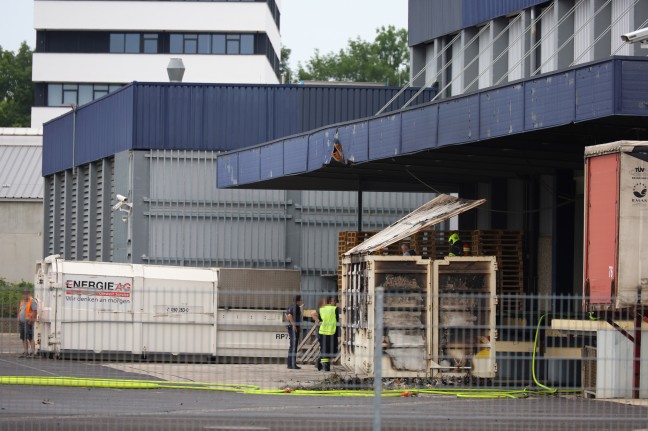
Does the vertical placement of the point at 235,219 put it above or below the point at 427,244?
above

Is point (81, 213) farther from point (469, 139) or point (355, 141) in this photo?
point (469, 139)

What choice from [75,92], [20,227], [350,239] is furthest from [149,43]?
[350,239]

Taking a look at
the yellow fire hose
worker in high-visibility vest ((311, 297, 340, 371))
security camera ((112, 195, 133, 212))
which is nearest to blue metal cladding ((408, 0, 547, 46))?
worker in high-visibility vest ((311, 297, 340, 371))

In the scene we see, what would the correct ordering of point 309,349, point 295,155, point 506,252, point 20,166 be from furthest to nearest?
point 20,166 → point 309,349 → point 295,155 → point 506,252

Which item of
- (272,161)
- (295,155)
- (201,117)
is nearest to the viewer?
(295,155)

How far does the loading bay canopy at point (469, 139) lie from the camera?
64.5ft

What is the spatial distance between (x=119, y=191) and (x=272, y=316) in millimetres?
8293

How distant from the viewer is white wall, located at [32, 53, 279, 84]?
8338 centimetres

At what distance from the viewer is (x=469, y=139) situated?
22.9 meters

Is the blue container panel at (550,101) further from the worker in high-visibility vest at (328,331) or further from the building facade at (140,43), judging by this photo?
the building facade at (140,43)

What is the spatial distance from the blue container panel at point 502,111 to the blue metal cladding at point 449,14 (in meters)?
10.3

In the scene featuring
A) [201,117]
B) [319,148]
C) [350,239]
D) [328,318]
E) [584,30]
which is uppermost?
[584,30]

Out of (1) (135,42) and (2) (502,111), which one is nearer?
(2) (502,111)

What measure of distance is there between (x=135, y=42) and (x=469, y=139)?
63.7m
